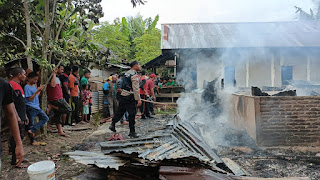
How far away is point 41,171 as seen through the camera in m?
2.42

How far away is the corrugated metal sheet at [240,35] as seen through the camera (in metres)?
12.1

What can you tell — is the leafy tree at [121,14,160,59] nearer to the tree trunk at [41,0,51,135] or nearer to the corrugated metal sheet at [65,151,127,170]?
the tree trunk at [41,0,51,135]

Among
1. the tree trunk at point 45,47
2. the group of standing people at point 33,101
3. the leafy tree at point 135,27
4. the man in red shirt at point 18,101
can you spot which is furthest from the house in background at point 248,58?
the leafy tree at point 135,27

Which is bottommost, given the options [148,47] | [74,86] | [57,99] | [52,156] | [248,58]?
[52,156]

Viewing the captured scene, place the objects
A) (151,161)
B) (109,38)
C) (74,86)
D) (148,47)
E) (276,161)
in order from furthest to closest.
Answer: (148,47) → (109,38) → (74,86) → (276,161) → (151,161)

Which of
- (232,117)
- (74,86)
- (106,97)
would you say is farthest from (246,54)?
(74,86)

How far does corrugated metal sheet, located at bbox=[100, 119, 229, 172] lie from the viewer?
294 cm

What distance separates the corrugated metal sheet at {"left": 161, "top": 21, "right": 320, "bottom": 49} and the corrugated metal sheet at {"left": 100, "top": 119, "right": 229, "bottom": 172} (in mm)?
8762

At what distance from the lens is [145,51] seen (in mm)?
22844

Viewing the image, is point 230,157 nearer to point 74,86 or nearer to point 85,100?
point 74,86

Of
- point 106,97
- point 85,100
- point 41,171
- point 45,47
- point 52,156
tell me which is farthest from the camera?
point 106,97

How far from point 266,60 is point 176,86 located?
589 centimetres

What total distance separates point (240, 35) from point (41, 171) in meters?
13.2

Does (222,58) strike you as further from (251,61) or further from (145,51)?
(145,51)
